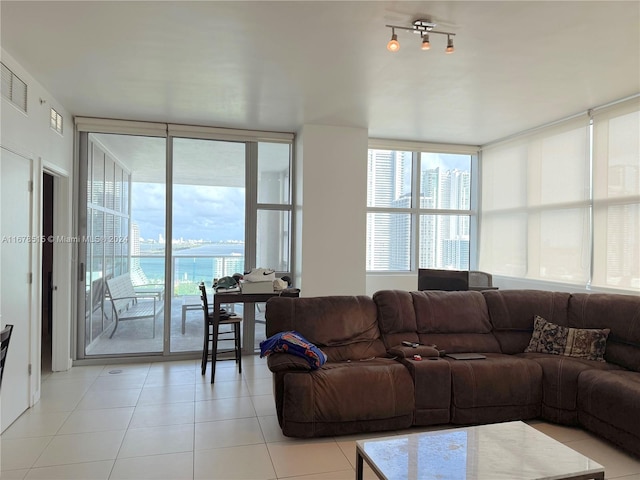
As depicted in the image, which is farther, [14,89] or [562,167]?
[562,167]

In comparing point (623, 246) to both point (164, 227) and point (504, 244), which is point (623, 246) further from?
point (164, 227)

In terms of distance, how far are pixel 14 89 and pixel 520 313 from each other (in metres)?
4.70

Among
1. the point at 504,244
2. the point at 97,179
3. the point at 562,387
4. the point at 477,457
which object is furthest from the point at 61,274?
the point at 504,244

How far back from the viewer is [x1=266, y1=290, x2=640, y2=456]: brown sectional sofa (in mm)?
2807

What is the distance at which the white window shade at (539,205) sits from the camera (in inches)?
180

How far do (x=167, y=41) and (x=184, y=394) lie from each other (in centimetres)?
301

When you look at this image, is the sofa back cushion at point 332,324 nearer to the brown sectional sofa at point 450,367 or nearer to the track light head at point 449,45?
the brown sectional sofa at point 450,367

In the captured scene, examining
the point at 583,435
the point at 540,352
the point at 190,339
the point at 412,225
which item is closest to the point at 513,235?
the point at 412,225

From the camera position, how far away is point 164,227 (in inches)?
199

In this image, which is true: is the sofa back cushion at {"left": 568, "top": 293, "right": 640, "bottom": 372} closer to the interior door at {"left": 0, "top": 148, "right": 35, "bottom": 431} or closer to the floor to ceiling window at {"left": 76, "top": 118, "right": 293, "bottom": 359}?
the floor to ceiling window at {"left": 76, "top": 118, "right": 293, "bottom": 359}

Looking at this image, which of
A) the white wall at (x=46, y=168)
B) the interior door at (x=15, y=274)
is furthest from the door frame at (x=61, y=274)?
the interior door at (x=15, y=274)

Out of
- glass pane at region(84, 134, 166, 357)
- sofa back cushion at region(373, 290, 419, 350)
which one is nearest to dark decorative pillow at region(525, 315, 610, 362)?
sofa back cushion at region(373, 290, 419, 350)

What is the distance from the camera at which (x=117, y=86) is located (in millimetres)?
3703

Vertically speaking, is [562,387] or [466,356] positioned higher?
[466,356]
